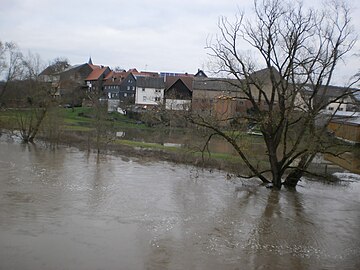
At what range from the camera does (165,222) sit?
46.7 ft

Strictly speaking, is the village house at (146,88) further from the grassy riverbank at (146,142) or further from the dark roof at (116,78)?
the grassy riverbank at (146,142)

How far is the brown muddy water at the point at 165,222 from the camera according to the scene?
35.8ft

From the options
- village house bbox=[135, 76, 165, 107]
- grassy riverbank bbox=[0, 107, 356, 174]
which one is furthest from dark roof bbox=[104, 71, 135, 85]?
grassy riverbank bbox=[0, 107, 356, 174]

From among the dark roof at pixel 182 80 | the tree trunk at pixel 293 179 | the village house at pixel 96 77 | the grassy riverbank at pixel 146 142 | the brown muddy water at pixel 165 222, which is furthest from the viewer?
the village house at pixel 96 77

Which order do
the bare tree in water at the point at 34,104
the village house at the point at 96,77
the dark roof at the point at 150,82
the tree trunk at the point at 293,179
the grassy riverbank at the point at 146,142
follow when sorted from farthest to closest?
1. the village house at the point at 96,77
2. the dark roof at the point at 150,82
3. the bare tree in water at the point at 34,104
4. the grassy riverbank at the point at 146,142
5. the tree trunk at the point at 293,179

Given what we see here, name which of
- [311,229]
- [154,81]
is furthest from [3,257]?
[154,81]

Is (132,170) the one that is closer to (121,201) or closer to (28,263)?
(121,201)

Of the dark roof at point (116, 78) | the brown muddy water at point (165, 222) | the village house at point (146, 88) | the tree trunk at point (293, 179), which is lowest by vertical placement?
the brown muddy water at point (165, 222)

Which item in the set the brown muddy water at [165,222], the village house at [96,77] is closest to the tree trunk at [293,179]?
the brown muddy water at [165,222]

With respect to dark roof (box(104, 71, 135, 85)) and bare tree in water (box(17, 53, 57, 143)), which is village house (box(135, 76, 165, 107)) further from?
bare tree in water (box(17, 53, 57, 143))

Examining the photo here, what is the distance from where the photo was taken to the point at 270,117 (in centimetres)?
2081

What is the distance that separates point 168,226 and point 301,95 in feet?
37.4

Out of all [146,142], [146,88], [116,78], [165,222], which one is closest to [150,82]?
[146,88]

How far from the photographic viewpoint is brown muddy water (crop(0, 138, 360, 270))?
10898mm
